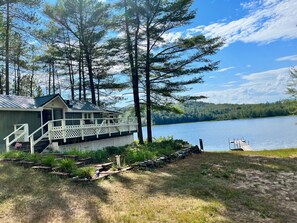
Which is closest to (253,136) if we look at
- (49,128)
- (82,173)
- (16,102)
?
(49,128)

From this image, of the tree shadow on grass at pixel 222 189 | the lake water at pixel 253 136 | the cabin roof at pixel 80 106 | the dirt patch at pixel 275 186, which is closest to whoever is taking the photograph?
the tree shadow on grass at pixel 222 189

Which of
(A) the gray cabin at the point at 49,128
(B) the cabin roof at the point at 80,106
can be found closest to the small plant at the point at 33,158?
(A) the gray cabin at the point at 49,128

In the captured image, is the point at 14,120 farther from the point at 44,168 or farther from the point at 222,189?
the point at 222,189

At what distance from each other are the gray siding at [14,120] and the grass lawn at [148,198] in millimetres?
5059

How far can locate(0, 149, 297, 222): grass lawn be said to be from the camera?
5222 mm

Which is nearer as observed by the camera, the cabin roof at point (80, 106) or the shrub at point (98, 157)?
the shrub at point (98, 157)

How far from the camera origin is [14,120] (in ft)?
44.9

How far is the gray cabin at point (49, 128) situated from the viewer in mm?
12477

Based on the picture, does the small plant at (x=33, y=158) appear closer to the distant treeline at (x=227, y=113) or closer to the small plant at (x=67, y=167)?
the small plant at (x=67, y=167)

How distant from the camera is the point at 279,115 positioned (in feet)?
370

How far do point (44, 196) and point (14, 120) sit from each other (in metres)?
8.99

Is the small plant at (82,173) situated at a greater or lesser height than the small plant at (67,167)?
lesser

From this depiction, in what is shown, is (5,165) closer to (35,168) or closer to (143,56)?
(35,168)

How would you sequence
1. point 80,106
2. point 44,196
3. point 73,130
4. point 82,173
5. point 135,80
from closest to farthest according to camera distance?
point 44,196 < point 82,173 < point 73,130 < point 135,80 < point 80,106
